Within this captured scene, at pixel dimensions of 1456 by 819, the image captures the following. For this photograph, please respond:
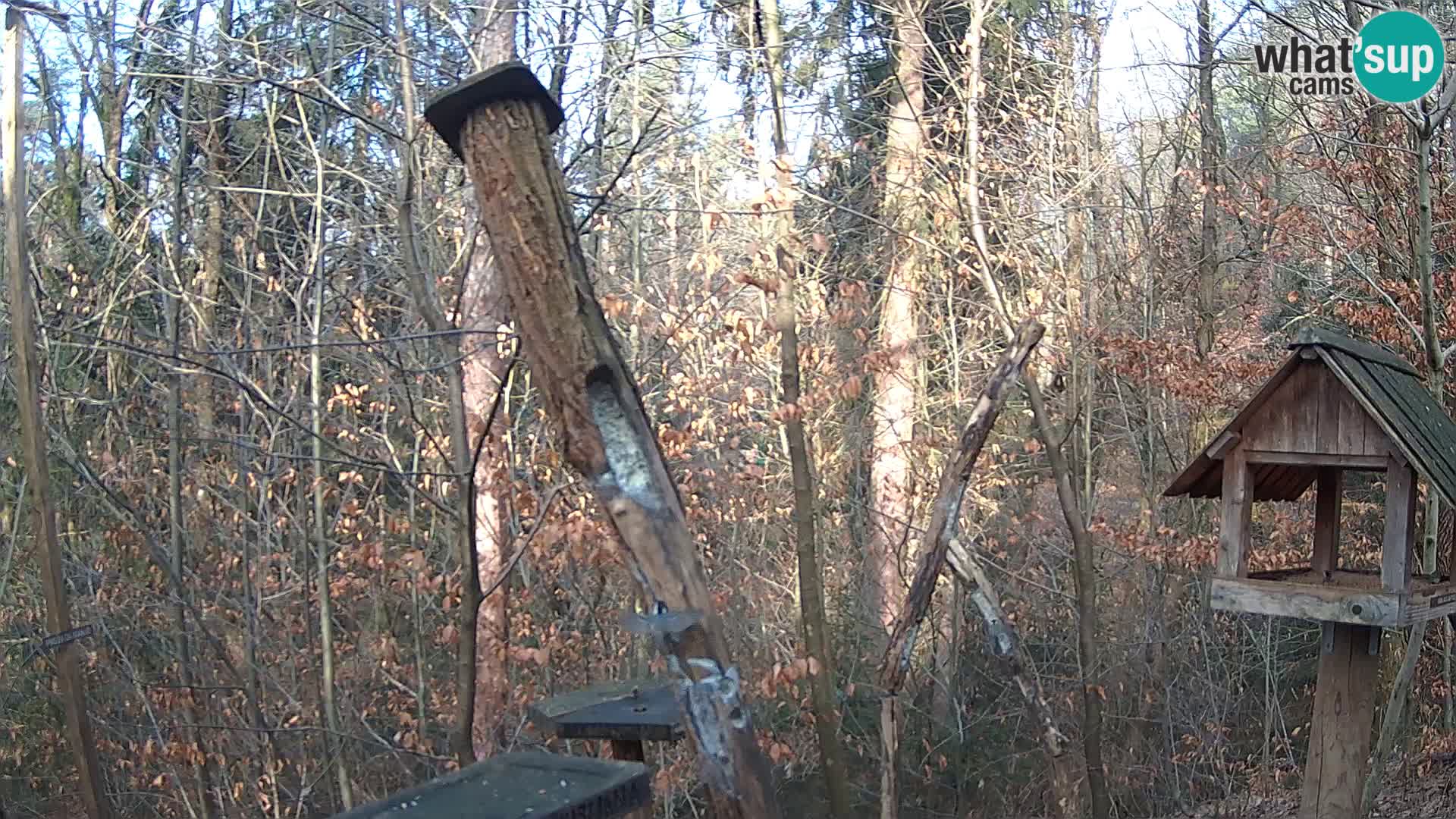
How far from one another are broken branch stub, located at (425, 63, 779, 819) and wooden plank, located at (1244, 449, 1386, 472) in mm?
2362

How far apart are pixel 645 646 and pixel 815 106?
4230mm

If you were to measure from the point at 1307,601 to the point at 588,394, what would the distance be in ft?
8.92

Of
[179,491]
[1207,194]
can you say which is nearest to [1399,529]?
[1207,194]

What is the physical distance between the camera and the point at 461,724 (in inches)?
179

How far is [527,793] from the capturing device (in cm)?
249

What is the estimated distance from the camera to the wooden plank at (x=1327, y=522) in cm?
479

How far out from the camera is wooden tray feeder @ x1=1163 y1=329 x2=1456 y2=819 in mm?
4160

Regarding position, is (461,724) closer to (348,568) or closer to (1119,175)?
(348,568)

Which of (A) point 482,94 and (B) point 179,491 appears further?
(B) point 179,491

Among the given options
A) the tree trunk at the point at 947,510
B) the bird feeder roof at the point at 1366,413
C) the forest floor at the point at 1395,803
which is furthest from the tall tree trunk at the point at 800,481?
the bird feeder roof at the point at 1366,413

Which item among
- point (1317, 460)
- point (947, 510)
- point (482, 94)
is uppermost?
point (482, 94)

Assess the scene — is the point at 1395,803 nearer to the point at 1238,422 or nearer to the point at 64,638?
the point at 1238,422

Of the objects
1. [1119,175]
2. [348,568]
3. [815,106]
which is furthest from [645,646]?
[1119,175]

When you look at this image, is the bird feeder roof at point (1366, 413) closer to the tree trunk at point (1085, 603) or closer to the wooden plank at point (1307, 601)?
the wooden plank at point (1307, 601)
